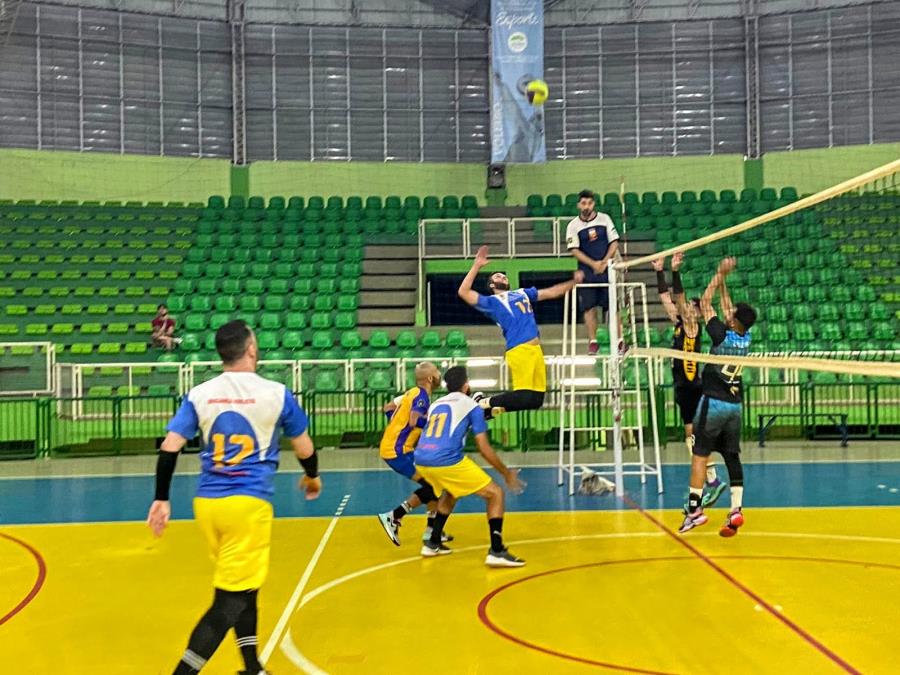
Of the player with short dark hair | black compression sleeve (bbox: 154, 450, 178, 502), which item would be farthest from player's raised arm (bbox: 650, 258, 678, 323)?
black compression sleeve (bbox: 154, 450, 178, 502)

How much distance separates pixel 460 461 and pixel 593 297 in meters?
4.63

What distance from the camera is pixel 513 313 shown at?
31.6 ft

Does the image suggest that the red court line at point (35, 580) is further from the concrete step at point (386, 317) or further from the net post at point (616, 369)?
the concrete step at point (386, 317)

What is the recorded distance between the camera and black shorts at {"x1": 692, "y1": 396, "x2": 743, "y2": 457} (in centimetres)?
865

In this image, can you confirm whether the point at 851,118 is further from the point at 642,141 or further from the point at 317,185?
the point at 317,185

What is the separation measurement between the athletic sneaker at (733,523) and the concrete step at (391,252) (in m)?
17.6

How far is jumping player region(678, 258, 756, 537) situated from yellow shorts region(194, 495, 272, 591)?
5.04 metres

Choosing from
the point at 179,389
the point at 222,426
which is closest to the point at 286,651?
the point at 222,426

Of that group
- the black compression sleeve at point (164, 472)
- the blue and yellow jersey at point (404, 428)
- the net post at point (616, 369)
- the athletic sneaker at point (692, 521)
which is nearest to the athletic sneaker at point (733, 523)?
the athletic sneaker at point (692, 521)

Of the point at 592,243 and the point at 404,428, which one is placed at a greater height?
the point at 592,243

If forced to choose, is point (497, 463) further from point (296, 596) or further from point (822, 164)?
point (822, 164)

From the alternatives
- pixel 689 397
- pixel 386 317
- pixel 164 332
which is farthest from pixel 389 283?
pixel 689 397

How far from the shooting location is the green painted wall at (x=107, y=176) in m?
27.3

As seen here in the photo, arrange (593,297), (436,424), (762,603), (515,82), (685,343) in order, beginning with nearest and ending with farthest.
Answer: (762,603)
(436,424)
(685,343)
(593,297)
(515,82)
